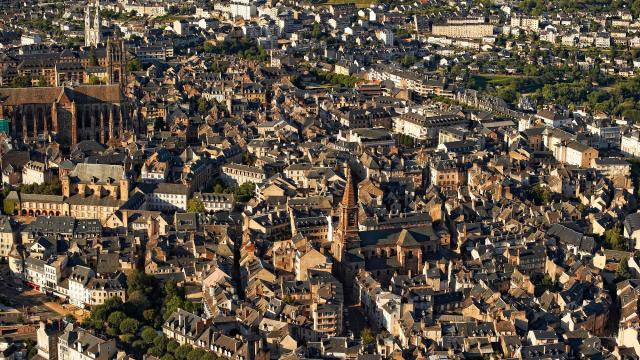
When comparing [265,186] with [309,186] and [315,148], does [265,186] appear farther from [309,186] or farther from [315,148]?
[315,148]

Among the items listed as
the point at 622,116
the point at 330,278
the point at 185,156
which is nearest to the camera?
the point at 330,278

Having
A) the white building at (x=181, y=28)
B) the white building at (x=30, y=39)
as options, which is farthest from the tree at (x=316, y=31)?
the white building at (x=30, y=39)

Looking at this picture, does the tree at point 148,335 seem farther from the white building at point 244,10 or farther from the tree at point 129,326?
the white building at point 244,10

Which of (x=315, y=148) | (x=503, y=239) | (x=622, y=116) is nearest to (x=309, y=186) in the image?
(x=315, y=148)

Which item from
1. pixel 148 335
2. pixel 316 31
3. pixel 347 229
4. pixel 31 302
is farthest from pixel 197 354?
pixel 316 31

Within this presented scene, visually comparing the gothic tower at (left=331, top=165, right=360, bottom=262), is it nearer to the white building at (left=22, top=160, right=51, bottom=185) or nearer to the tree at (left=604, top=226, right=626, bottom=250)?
the tree at (left=604, top=226, right=626, bottom=250)

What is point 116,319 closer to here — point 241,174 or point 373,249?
point 373,249

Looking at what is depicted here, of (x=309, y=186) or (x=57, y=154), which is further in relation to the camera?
(x=57, y=154)
